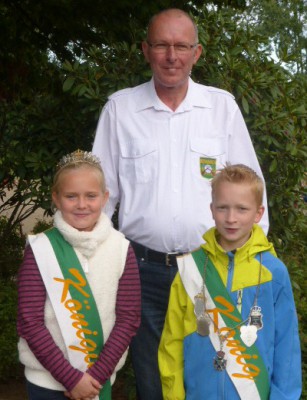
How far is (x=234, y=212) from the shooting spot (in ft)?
9.09

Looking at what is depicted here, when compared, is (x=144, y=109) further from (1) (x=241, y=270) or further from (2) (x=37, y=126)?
(2) (x=37, y=126)

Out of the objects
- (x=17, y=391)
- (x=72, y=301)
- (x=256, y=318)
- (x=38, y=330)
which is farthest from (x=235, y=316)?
(x=17, y=391)

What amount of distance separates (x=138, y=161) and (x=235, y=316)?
0.87 meters

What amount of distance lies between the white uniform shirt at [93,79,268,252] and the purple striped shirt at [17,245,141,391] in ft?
1.00

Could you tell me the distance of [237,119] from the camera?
3266mm

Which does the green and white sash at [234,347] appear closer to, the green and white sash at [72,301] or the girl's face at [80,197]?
the green and white sash at [72,301]

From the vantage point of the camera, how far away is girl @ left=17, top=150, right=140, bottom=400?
9.12 feet

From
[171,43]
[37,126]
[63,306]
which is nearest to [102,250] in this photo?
[63,306]

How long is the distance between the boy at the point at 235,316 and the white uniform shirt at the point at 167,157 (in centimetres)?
31

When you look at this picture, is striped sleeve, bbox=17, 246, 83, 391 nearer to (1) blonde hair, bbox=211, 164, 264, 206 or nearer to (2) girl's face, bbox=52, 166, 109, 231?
(2) girl's face, bbox=52, 166, 109, 231

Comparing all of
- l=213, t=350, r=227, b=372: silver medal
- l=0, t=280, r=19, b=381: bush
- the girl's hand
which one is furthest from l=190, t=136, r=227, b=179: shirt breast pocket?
l=0, t=280, r=19, b=381: bush

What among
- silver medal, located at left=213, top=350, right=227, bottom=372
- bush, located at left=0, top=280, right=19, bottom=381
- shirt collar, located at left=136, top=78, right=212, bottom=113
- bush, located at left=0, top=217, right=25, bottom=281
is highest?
shirt collar, located at left=136, top=78, right=212, bottom=113

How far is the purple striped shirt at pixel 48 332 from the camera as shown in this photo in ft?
9.04

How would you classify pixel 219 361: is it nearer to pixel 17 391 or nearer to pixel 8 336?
pixel 17 391
